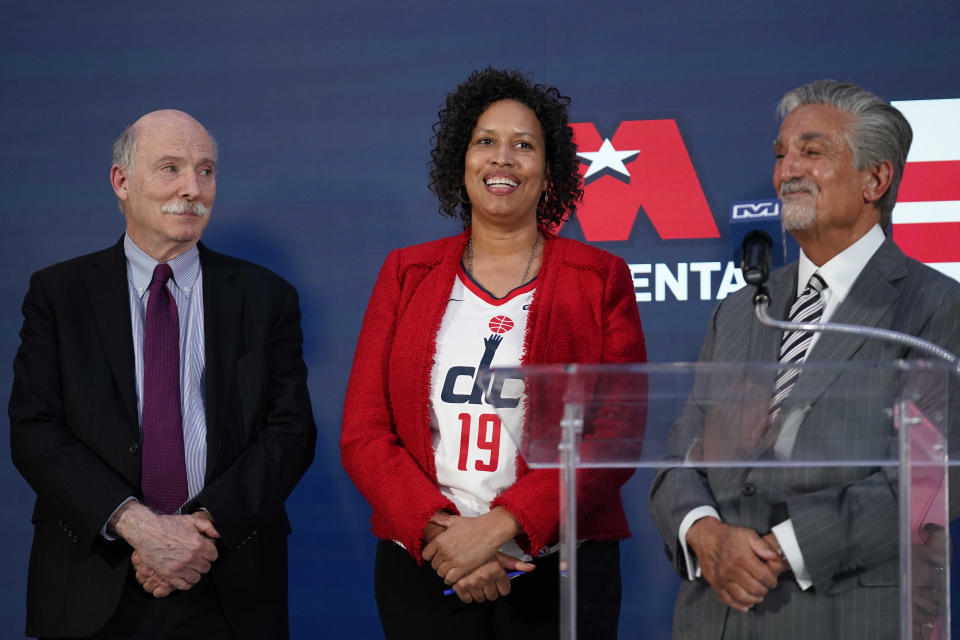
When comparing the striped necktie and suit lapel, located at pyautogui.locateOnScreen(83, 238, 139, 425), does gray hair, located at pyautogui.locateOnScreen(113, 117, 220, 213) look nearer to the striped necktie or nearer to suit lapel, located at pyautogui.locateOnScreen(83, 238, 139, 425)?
suit lapel, located at pyautogui.locateOnScreen(83, 238, 139, 425)

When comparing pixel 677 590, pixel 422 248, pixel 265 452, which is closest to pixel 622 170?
pixel 422 248

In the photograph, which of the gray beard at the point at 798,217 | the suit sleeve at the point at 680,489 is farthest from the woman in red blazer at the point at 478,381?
the gray beard at the point at 798,217

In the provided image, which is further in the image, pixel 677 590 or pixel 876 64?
pixel 876 64

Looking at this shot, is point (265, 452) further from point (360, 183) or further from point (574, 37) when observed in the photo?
point (574, 37)

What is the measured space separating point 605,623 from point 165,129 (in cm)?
176

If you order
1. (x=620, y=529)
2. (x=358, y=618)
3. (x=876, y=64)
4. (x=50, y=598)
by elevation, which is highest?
(x=876, y=64)

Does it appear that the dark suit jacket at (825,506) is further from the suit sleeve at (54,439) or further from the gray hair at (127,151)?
the gray hair at (127,151)

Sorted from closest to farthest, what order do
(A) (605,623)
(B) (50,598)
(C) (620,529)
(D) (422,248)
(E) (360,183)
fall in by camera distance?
(A) (605,623) → (C) (620,529) → (B) (50,598) → (D) (422,248) → (E) (360,183)

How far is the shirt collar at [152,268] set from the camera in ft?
9.07

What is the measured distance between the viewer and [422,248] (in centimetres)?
272

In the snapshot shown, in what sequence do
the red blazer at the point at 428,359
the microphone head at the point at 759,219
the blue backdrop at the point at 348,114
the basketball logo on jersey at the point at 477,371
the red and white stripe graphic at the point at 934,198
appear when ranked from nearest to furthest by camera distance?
the microphone head at the point at 759,219, the red blazer at the point at 428,359, the basketball logo on jersey at the point at 477,371, the red and white stripe graphic at the point at 934,198, the blue backdrop at the point at 348,114

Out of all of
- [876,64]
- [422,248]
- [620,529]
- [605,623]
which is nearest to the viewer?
[605,623]

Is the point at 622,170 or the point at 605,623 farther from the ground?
the point at 622,170

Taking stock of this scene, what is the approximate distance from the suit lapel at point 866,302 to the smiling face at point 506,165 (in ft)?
2.79
